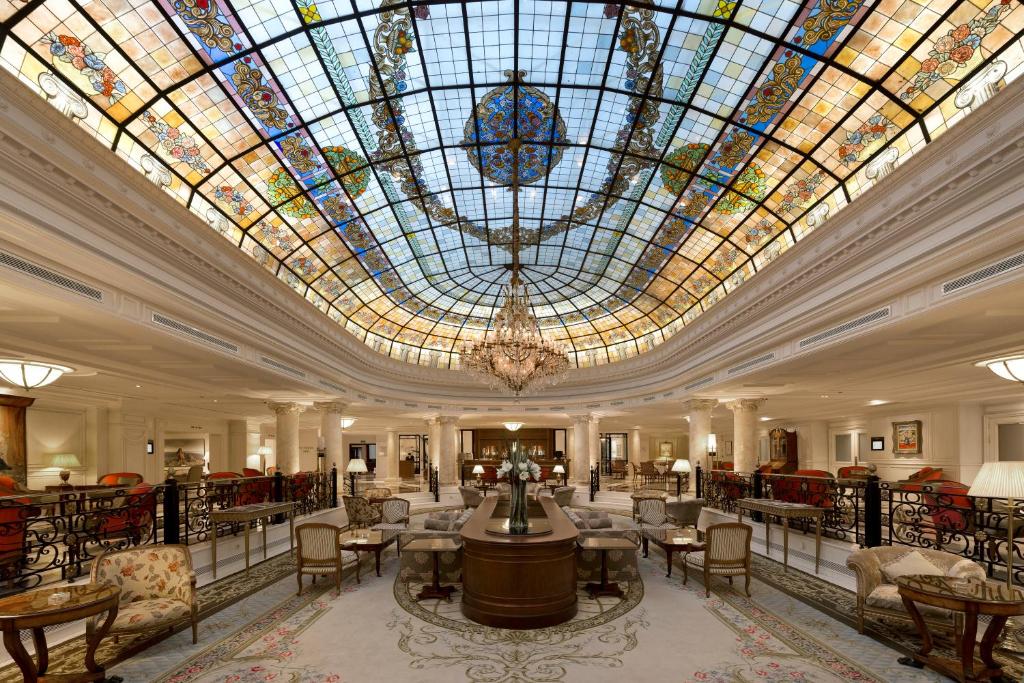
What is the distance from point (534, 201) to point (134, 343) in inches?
314

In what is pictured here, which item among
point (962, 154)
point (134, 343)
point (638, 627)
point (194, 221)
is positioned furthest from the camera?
point (134, 343)

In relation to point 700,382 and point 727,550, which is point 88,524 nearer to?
point 727,550

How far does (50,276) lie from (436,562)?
5.61 m

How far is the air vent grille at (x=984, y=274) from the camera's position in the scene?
5363 millimetres

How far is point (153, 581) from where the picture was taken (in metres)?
5.93

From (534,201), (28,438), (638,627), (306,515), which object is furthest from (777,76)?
(28,438)

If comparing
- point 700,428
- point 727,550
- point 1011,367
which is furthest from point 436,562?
point 700,428

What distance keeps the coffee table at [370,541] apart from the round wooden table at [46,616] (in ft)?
13.0

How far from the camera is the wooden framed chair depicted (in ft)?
25.5

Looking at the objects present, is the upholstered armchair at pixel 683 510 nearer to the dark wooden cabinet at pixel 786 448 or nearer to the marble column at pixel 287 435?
the marble column at pixel 287 435

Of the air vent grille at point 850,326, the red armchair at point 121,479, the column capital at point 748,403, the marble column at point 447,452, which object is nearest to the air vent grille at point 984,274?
the air vent grille at point 850,326

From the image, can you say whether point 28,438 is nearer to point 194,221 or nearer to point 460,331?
point 194,221

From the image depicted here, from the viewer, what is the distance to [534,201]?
12555 mm

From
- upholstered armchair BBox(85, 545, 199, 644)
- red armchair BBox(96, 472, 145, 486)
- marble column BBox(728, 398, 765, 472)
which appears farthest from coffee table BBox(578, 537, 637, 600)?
red armchair BBox(96, 472, 145, 486)
